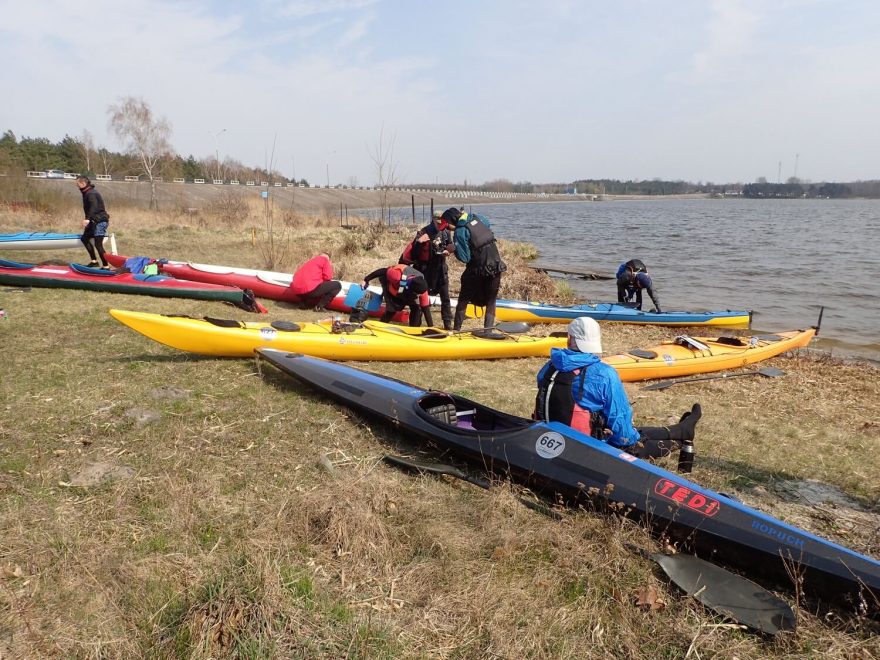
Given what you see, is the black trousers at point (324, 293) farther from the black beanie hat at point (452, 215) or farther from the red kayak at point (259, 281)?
the black beanie hat at point (452, 215)

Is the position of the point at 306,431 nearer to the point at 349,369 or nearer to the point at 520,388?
the point at 349,369

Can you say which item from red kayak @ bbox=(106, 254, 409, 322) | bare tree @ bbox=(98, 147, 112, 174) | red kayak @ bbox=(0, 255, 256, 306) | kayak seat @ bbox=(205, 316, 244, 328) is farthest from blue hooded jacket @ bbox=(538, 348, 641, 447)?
bare tree @ bbox=(98, 147, 112, 174)

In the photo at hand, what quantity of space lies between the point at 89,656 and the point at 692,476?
377 cm

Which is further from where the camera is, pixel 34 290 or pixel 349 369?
pixel 34 290

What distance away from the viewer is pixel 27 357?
5.38 m

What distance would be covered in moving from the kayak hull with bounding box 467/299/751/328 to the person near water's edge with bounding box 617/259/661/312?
0.24m

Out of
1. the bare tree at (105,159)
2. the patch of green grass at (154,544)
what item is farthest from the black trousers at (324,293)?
the bare tree at (105,159)

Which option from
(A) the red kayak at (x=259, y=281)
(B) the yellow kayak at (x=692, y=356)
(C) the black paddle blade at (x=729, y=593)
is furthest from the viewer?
(A) the red kayak at (x=259, y=281)

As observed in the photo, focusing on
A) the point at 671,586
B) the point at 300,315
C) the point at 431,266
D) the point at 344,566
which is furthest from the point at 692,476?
the point at 300,315

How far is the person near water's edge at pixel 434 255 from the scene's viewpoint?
7555mm

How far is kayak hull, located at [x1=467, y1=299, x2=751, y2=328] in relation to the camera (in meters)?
9.31

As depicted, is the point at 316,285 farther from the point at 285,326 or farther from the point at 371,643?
the point at 371,643

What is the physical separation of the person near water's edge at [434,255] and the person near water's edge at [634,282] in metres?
3.43

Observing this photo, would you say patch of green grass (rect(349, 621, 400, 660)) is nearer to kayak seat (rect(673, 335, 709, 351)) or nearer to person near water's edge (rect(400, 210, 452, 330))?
person near water's edge (rect(400, 210, 452, 330))
